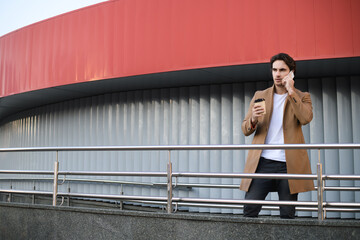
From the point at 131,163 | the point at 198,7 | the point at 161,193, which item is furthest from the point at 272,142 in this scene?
the point at 131,163

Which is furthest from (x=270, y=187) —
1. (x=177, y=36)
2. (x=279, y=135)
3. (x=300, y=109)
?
(x=177, y=36)

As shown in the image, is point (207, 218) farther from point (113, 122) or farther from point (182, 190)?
point (113, 122)

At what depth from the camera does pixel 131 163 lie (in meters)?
10.4

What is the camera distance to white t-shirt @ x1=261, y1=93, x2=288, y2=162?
3.84 metres

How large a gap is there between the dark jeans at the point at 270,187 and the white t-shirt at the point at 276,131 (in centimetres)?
5

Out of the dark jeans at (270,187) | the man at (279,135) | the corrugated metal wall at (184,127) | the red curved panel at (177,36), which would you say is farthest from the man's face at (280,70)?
the corrugated metal wall at (184,127)

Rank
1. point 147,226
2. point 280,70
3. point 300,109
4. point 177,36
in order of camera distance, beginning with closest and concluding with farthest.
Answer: point 300,109
point 280,70
point 147,226
point 177,36

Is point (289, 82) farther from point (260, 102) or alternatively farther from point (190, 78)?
point (190, 78)

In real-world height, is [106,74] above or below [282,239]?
above

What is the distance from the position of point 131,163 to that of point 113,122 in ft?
3.77

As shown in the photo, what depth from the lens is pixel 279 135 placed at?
12.8 feet

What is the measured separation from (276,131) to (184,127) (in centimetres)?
563

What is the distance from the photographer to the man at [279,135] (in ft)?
12.4

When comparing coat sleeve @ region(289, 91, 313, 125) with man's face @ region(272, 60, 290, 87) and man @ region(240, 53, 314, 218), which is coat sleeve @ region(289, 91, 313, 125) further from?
man's face @ region(272, 60, 290, 87)
